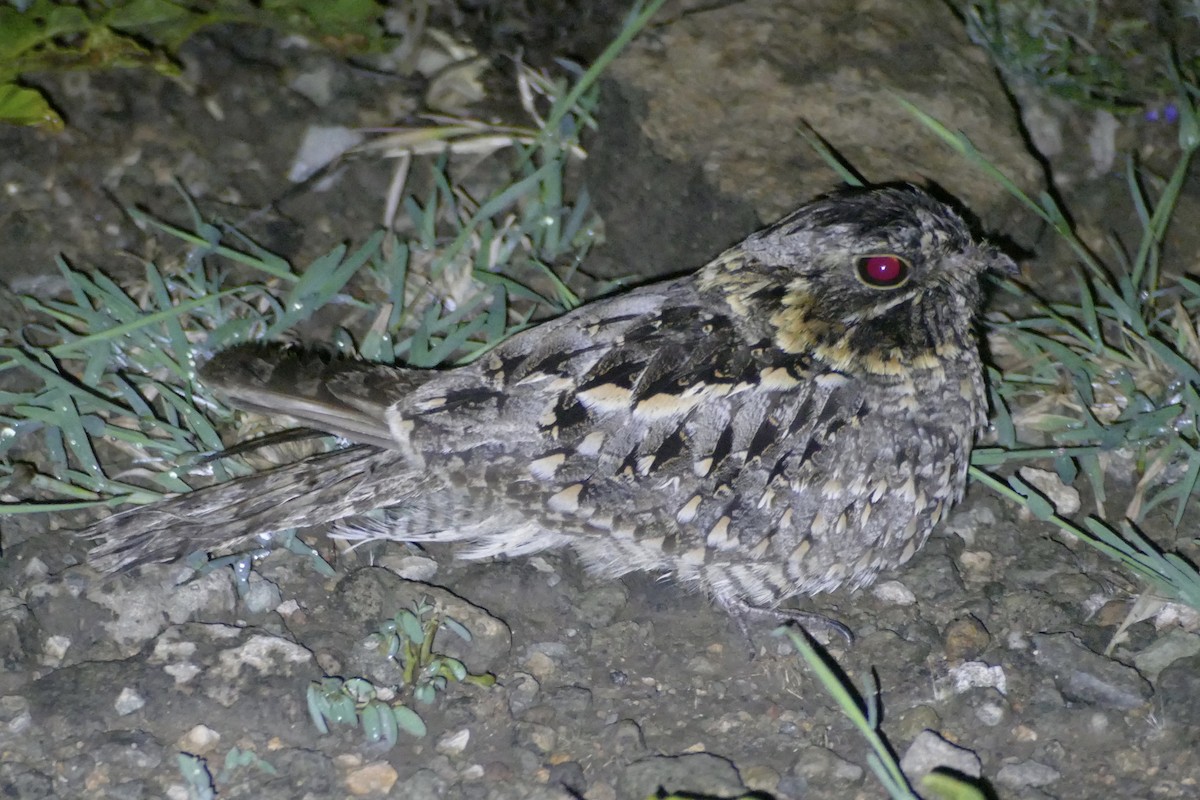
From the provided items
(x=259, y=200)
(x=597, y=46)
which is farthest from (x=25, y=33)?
(x=597, y=46)

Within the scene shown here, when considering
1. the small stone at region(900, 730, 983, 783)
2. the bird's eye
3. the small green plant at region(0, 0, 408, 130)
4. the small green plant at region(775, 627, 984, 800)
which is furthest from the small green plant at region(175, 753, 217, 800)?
the small green plant at region(0, 0, 408, 130)

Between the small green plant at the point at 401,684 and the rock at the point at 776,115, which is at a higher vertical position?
the rock at the point at 776,115

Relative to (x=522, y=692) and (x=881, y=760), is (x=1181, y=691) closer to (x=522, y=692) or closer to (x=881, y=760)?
(x=881, y=760)

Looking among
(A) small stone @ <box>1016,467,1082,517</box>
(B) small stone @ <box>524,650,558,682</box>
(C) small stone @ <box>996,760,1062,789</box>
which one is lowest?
(B) small stone @ <box>524,650,558,682</box>

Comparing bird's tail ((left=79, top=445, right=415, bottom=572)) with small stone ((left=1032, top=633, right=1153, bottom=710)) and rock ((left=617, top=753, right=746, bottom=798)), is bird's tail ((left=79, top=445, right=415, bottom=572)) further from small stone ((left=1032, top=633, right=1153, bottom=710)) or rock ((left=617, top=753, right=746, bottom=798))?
small stone ((left=1032, top=633, right=1153, bottom=710))

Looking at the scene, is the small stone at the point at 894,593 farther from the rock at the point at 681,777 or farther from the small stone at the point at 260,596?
the small stone at the point at 260,596

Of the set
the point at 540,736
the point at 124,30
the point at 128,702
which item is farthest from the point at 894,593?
the point at 124,30

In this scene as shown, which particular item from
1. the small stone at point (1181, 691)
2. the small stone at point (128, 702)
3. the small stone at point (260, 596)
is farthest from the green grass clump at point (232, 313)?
the small stone at point (1181, 691)
